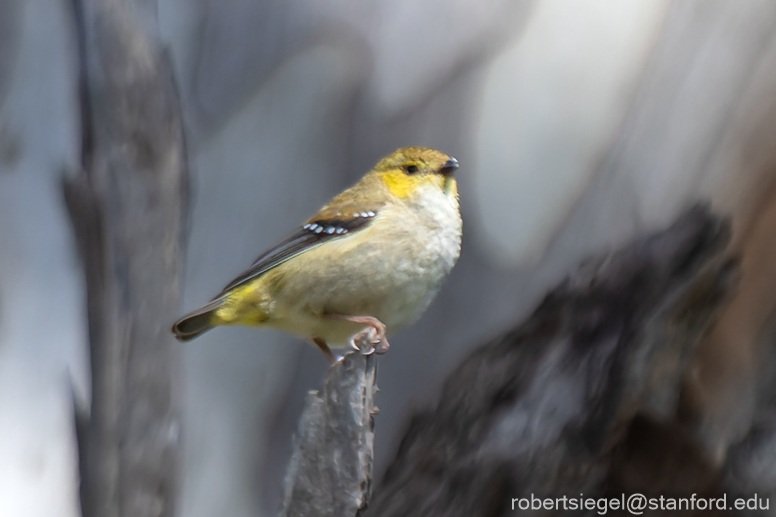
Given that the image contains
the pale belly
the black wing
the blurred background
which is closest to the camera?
the pale belly

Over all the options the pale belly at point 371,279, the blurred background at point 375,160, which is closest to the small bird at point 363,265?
→ the pale belly at point 371,279

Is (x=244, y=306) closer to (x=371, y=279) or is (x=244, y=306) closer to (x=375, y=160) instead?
(x=371, y=279)

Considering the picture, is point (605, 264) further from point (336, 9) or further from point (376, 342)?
point (336, 9)

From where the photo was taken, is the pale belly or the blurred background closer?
the pale belly

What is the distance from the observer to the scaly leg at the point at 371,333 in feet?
4.16

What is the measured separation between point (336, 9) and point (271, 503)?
60.9 inches

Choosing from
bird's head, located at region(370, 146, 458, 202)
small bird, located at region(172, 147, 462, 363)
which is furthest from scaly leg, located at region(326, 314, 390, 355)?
bird's head, located at region(370, 146, 458, 202)

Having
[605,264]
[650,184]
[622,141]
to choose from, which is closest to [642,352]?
[605,264]

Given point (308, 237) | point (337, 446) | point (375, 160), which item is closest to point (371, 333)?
point (337, 446)

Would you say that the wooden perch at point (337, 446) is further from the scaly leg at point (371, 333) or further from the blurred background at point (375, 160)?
the blurred background at point (375, 160)

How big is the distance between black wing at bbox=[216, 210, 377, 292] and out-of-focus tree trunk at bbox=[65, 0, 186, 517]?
47 centimetres

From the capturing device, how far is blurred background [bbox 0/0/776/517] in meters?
1.85

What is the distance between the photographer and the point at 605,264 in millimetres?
1916

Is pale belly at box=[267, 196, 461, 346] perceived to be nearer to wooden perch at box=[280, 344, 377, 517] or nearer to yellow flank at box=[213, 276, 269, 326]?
yellow flank at box=[213, 276, 269, 326]
